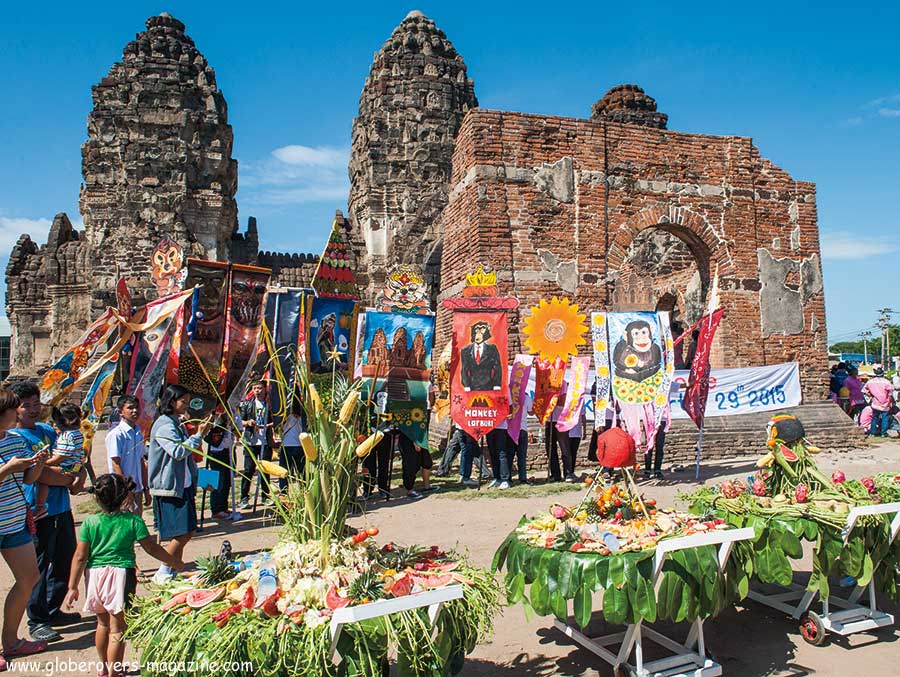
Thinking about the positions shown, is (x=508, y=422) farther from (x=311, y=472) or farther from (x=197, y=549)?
(x=311, y=472)

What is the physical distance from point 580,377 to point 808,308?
19.4ft

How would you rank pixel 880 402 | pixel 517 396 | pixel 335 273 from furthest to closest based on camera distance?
pixel 880 402, pixel 517 396, pixel 335 273

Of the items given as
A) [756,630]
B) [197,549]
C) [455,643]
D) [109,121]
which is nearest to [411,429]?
[197,549]

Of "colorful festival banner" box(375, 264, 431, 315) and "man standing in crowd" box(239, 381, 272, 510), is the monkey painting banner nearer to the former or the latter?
"colorful festival banner" box(375, 264, 431, 315)

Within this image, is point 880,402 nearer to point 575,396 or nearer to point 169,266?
point 575,396

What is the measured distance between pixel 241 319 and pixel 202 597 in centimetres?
515

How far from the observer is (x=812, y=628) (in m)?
4.30

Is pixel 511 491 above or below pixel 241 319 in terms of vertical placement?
below

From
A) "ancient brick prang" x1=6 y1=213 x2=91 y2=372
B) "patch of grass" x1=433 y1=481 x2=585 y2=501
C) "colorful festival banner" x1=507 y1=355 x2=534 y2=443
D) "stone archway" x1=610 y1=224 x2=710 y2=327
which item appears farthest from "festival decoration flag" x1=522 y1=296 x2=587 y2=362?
"ancient brick prang" x1=6 y1=213 x2=91 y2=372

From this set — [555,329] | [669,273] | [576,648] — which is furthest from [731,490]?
[669,273]

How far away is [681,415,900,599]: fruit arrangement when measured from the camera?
4074 mm

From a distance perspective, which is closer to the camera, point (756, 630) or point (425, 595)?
point (425, 595)

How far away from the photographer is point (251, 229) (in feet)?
115

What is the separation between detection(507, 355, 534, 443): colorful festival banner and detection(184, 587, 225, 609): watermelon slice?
253 inches
